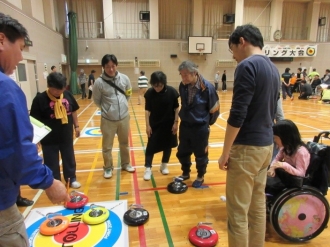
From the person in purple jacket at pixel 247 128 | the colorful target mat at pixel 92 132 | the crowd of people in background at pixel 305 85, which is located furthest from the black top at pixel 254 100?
the crowd of people in background at pixel 305 85

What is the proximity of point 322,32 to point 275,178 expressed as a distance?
1954 cm

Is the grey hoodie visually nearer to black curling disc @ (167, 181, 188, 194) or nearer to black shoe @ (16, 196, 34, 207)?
black curling disc @ (167, 181, 188, 194)

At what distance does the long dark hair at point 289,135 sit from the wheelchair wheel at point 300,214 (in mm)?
347

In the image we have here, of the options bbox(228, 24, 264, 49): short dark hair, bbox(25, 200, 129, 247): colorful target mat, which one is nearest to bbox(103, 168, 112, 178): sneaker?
bbox(25, 200, 129, 247): colorful target mat

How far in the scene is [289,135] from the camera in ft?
6.69

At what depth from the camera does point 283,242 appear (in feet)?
6.84

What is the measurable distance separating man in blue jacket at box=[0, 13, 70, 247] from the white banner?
17594 millimetres

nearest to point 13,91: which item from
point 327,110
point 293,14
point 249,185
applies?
point 249,185

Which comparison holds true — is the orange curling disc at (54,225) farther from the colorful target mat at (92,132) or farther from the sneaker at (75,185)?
the colorful target mat at (92,132)

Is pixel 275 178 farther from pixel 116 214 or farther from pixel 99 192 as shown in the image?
pixel 99 192

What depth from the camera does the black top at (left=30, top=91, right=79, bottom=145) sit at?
270 cm

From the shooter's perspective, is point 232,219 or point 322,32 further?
point 322,32

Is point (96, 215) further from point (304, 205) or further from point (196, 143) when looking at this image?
point (304, 205)

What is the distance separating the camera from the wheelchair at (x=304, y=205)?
197 cm
